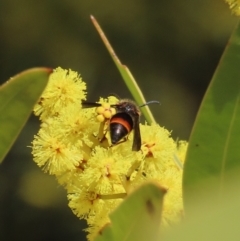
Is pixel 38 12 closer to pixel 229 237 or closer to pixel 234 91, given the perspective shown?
pixel 234 91

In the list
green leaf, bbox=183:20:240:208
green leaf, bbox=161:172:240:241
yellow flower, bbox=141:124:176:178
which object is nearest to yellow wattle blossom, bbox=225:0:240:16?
green leaf, bbox=183:20:240:208

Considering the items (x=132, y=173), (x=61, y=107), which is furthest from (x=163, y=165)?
(x=61, y=107)

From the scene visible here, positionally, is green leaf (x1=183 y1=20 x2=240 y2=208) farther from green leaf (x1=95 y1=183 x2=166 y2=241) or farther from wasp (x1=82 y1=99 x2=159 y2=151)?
wasp (x1=82 y1=99 x2=159 y2=151)

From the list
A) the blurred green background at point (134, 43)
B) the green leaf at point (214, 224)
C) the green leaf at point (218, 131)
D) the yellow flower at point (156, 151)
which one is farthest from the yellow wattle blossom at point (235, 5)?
the blurred green background at point (134, 43)

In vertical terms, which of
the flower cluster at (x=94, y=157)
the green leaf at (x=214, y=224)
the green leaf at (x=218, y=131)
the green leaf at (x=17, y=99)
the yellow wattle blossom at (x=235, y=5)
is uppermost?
the yellow wattle blossom at (x=235, y=5)

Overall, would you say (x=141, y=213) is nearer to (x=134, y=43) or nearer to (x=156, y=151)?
(x=156, y=151)

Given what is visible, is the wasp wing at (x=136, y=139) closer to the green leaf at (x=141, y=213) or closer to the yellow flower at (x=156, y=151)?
the yellow flower at (x=156, y=151)

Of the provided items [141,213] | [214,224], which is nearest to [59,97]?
[141,213]
